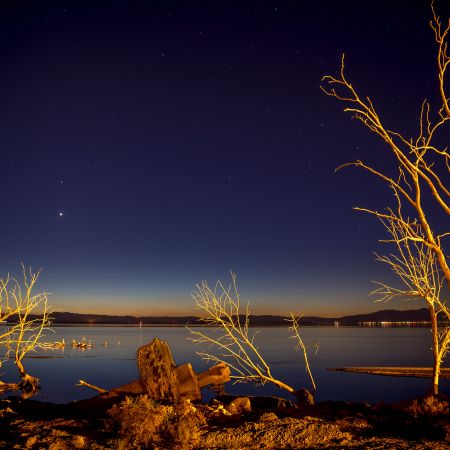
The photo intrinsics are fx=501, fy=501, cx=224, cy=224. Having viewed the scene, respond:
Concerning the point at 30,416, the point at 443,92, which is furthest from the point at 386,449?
the point at 30,416

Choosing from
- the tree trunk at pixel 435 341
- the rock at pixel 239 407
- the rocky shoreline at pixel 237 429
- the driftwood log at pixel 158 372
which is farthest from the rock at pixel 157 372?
the tree trunk at pixel 435 341

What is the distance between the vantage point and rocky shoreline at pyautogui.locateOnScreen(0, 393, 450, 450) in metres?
8.57

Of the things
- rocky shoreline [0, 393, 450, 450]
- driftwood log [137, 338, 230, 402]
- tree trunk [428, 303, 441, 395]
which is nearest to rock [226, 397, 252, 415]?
rocky shoreline [0, 393, 450, 450]

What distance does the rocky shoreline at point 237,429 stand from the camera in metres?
8.57

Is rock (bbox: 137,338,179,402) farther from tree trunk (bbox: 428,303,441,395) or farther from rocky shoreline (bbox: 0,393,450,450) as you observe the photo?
tree trunk (bbox: 428,303,441,395)

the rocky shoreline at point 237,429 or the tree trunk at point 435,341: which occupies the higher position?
the tree trunk at point 435,341

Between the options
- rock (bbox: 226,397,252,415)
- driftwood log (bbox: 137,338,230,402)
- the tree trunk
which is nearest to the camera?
rock (bbox: 226,397,252,415)

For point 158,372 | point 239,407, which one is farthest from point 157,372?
point 239,407

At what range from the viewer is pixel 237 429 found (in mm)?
9359

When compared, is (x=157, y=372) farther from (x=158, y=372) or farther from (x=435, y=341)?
(x=435, y=341)

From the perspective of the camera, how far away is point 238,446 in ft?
28.2

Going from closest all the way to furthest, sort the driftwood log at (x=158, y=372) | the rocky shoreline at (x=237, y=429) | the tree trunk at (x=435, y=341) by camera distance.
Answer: the rocky shoreline at (x=237, y=429)
the tree trunk at (x=435, y=341)
the driftwood log at (x=158, y=372)

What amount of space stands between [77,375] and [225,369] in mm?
51621

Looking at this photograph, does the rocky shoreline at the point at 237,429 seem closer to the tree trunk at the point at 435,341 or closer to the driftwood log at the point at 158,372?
the tree trunk at the point at 435,341
